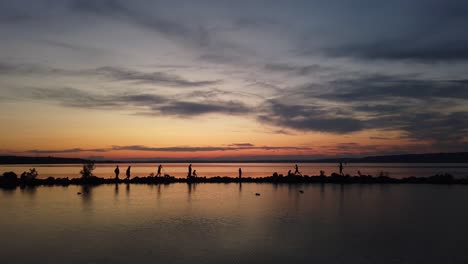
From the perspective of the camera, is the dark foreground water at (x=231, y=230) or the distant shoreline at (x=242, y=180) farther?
the distant shoreline at (x=242, y=180)

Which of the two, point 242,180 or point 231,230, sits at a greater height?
point 242,180

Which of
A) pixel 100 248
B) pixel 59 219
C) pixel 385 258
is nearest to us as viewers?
pixel 385 258

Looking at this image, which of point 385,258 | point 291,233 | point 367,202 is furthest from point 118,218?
point 367,202

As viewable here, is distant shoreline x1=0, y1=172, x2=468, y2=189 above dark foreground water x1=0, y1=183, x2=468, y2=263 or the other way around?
above

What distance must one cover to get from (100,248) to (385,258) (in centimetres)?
1116

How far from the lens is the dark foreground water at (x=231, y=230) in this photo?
593 inches

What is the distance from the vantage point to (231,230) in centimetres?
1952

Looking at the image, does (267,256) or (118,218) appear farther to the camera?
(118,218)

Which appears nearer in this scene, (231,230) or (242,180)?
(231,230)

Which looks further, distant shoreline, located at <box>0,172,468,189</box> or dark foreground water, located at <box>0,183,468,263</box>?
distant shoreline, located at <box>0,172,468,189</box>

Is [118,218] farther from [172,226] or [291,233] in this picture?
[291,233]

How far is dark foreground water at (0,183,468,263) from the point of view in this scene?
1507 centimetres

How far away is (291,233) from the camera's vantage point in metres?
18.8

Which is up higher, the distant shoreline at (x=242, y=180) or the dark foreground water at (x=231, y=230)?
the distant shoreline at (x=242, y=180)
